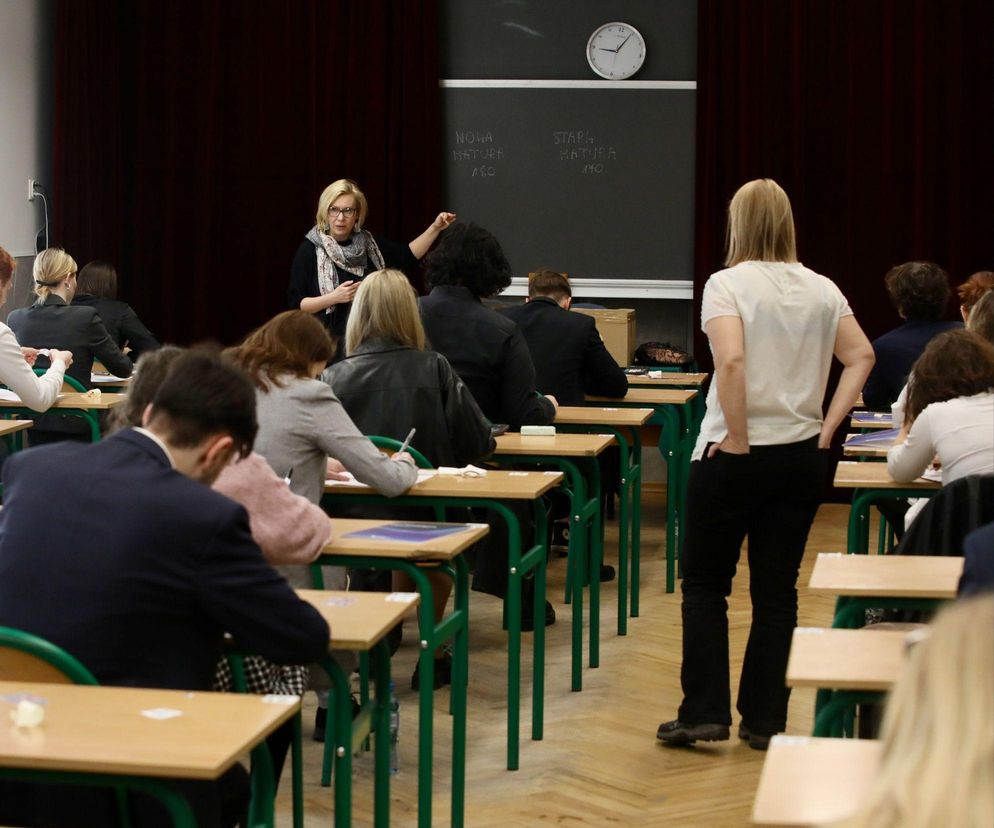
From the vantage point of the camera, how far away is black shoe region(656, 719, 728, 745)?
4.04m

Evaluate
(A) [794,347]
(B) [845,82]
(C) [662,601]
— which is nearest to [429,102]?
(B) [845,82]

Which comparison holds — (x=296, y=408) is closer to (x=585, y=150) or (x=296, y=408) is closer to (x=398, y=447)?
(x=398, y=447)

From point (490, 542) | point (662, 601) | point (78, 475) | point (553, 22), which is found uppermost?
point (553, 22)

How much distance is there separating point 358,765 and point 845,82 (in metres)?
5.43

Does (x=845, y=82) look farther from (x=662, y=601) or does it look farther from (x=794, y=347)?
(x=794, y=347)

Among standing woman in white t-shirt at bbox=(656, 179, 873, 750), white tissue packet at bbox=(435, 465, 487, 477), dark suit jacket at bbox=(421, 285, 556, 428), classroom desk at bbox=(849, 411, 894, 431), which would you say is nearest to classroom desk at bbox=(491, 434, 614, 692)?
dark suit jacket at bbox=(421, 285, 556, 428)

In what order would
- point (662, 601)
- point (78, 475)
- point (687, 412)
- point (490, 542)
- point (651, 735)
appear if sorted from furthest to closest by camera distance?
point (687, 412)
point (662, 601)
point (490, 542)
point (651, 735)
point (78, 475)

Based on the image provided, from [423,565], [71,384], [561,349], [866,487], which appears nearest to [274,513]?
[423,565]

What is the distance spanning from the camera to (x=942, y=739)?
3.16 feet

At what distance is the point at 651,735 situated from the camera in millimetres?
4250

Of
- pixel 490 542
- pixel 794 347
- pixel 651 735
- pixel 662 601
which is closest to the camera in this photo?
pixel 794 347

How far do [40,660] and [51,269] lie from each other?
457 cm

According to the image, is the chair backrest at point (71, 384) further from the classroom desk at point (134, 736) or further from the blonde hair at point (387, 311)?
the classroom desk at point (134, 736)

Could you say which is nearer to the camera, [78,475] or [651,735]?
[78,475]
